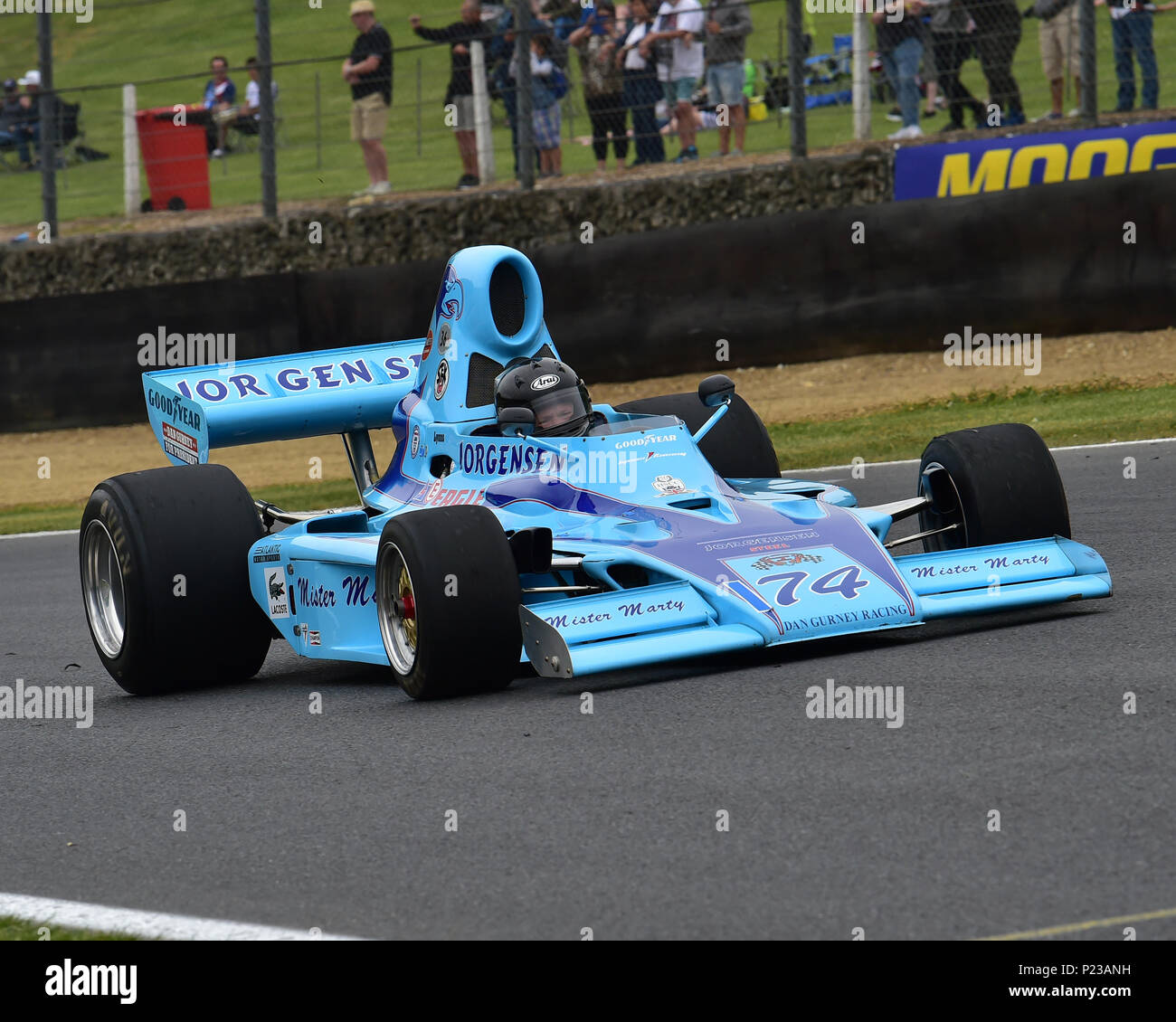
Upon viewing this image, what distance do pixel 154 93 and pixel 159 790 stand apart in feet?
118

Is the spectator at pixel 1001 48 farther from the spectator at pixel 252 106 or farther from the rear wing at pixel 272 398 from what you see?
the rear wing at pixel 272 398

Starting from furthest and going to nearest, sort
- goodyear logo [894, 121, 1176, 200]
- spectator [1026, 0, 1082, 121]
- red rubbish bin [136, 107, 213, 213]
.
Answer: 1. red rubbish bin [136, 107, 213, 213]
2. spectator [1026, 0, 1082, 121]
3. goodyear logo [894, 121, 1176, 200]

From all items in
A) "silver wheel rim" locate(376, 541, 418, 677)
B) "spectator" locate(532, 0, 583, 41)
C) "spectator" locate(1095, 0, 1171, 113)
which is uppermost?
"spectator" locate(532, 0, 583, 41)

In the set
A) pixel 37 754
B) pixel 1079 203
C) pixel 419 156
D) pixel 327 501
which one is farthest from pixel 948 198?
pixel 37 754

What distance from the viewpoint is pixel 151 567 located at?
744 centimetres

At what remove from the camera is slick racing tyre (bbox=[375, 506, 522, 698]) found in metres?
6.39

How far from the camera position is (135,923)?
4441mm

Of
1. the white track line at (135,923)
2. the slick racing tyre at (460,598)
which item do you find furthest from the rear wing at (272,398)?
the white track line at (135,923)

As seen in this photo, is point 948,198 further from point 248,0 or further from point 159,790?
point 248,0

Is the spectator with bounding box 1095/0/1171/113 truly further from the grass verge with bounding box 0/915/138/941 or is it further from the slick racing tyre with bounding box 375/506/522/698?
the grass verge with bounding box 0/915/138/941

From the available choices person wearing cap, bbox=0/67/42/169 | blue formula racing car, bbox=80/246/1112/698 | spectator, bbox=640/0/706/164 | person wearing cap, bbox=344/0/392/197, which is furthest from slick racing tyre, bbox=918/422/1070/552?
person wearing cap, bbox=0/67/42/169

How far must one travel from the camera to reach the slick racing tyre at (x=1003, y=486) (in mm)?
7395

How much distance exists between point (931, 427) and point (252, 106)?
9.18 metres

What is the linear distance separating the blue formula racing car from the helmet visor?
1 centimetres
